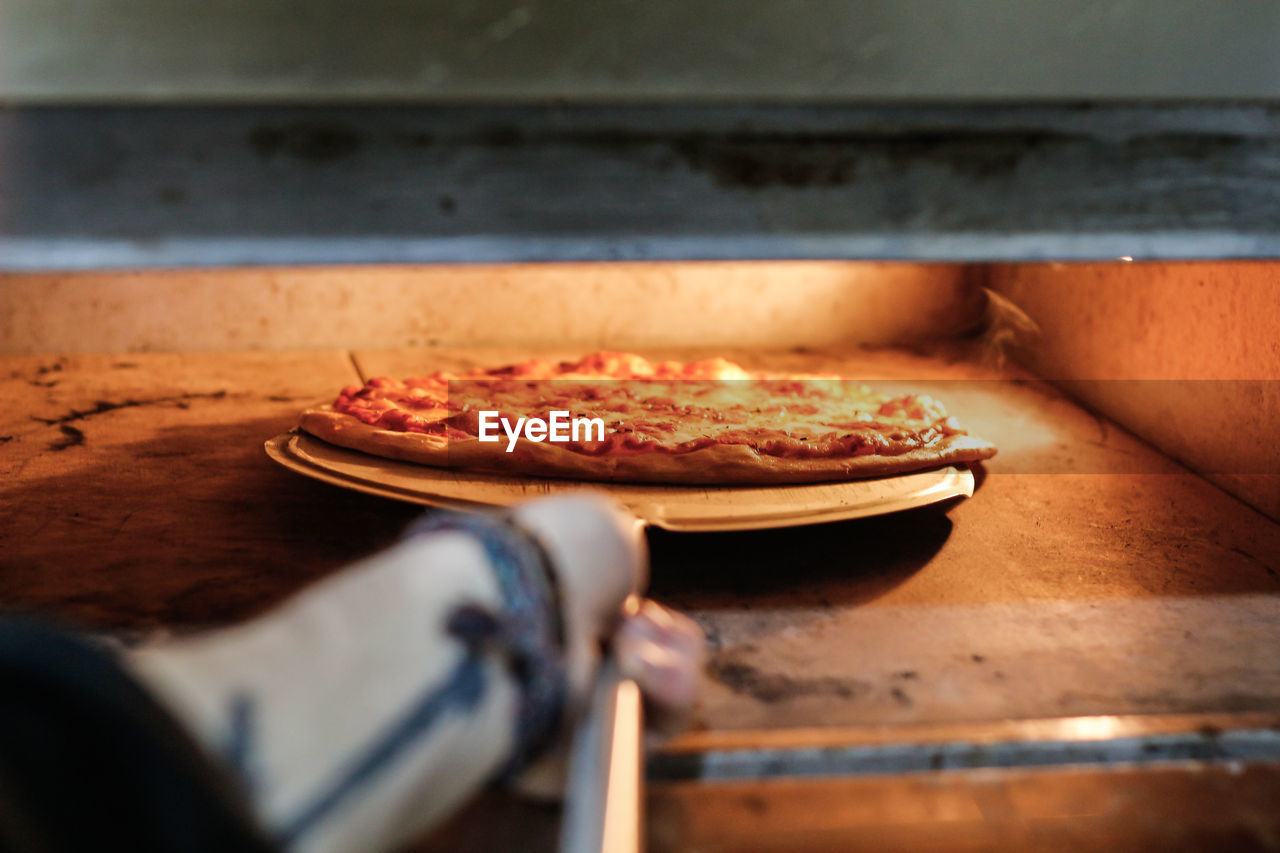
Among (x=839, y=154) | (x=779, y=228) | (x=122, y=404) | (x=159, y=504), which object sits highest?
(x=839, y=154)

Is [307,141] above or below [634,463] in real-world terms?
above

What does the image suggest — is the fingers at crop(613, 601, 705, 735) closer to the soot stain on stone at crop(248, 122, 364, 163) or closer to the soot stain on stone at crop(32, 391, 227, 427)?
the soot stain on stone at crop(248, 122, 364, 163)

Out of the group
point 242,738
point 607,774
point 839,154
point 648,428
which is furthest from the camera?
point 648,428

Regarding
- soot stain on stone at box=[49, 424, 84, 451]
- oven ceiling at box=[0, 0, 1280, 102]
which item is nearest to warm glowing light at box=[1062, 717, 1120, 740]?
oven ceiling at box=[0, 0, 1280, 102]

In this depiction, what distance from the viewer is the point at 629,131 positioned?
1.45m

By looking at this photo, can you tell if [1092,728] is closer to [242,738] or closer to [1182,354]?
[242,738]

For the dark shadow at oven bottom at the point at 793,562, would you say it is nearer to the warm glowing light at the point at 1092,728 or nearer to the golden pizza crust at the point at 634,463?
the golden pizza crust at the point at 634,463

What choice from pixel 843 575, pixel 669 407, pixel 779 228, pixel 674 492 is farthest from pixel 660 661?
pixel 669 407

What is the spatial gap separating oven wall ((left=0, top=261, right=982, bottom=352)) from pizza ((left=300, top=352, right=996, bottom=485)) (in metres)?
1.71

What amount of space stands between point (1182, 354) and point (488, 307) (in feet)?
9.92

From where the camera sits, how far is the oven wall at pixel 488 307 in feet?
15.0

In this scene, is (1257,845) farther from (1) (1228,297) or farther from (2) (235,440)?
(2) (235,440)

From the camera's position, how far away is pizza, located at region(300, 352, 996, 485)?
2.48m

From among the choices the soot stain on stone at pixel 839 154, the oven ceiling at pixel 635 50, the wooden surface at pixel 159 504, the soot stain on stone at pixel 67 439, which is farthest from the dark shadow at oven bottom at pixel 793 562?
the soot stain on stone at pixel 67 439
